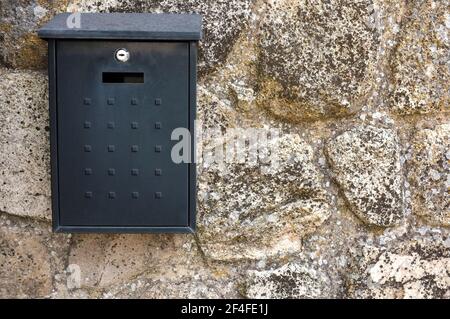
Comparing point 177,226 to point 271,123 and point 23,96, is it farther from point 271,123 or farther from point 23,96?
point 23,96

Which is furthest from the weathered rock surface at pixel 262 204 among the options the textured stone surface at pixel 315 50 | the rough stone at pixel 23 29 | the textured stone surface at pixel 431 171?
the rough stone at pixel 23 29

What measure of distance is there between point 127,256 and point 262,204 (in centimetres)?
38

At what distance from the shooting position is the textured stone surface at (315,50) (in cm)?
124

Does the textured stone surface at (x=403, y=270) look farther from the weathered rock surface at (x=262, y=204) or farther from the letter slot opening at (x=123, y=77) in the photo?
the letter slot opening at (x=123, y=77)

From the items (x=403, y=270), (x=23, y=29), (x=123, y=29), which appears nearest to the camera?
(x=123, y=29)

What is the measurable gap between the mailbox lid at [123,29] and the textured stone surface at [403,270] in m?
0.73

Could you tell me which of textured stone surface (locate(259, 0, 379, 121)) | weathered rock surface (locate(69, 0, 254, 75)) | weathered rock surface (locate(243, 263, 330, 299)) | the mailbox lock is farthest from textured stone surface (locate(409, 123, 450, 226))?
the mailbox lock

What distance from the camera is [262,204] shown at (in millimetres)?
1301

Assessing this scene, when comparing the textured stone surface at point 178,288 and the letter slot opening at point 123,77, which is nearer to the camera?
the letter slot opening at point 123,77

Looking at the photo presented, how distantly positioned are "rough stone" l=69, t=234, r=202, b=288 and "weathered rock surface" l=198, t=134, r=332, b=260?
63 mm

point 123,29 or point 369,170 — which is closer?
point 123,29

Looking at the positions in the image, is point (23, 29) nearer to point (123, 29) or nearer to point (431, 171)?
point (123, 29)

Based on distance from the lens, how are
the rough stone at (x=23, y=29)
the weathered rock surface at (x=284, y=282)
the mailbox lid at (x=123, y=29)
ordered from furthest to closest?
the weathered rock surface at (x=284, y=282) → the rough stone at (x=23, y=29) → the mailbox lid at (x=123, y=29)

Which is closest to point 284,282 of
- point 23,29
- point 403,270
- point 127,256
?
point 403,270
